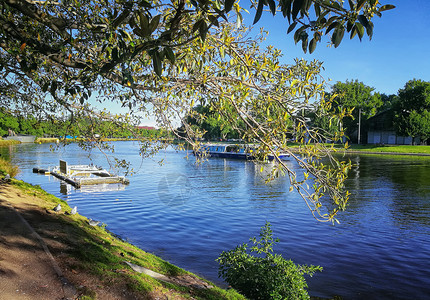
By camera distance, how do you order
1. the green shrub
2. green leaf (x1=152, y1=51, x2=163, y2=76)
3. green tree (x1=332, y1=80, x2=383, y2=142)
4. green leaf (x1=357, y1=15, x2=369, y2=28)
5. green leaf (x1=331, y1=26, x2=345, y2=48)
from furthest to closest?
green tree (x1=332, y1=80, x2=383, y2=142), the green shrub, green leaf (x1=331, y1=26, x2=345, y2=48), green leaf (x1=152, y1=51, x2=163, y2=76), green leaf (x1=357, y1=15, x2=369, y2=28)

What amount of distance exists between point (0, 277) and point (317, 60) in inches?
250

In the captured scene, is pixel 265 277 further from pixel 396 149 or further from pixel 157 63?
pixel 396 149

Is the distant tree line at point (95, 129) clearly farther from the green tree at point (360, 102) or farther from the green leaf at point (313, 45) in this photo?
the green tree at point (360, 102)

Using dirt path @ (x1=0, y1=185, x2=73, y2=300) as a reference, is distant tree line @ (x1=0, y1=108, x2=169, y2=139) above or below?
above

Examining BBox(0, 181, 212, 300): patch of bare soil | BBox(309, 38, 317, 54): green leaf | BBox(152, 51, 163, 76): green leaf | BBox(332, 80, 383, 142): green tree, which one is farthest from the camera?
BBox(332, 80, 383, 142): green tree

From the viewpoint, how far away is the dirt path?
5027 mm

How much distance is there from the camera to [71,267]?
600cm

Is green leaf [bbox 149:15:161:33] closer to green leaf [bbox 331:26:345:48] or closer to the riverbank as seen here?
green leaf [bbox 331:26:345:48]

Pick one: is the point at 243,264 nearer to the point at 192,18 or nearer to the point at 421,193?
the point at 192,18

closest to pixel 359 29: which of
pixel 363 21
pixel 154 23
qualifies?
pixel 363 21


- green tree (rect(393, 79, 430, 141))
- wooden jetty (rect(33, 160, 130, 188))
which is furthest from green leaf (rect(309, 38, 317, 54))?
green tree (rect(393, 79, 430, 141))

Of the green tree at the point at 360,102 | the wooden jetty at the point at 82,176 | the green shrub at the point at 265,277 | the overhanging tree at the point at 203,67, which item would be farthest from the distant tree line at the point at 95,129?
the green tree at the point at 360,102

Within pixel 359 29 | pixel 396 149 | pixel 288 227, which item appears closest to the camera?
pixel 359 29

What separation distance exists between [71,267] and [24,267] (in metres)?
0.73
